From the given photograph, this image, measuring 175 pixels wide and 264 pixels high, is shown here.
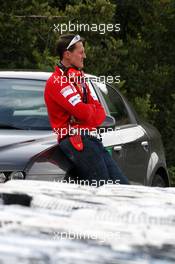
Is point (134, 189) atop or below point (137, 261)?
below

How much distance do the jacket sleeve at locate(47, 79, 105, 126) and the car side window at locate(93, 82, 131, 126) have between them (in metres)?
1.57

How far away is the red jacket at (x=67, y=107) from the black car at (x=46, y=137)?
0.72 ft

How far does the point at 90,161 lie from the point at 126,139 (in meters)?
1.54

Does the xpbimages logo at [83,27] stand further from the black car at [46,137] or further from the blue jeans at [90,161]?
the blue jeans at [90,161]

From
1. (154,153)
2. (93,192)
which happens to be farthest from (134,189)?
(154,153)

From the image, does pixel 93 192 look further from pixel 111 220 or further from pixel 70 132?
pixel 70 132

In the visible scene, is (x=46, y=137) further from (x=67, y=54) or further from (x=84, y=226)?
(x=84, y=226)

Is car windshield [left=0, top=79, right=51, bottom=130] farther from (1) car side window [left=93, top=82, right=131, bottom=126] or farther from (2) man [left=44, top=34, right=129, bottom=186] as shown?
(2) man [left=44, top=34, right=129, bottom=186]

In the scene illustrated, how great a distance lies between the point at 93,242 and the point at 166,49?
43.0 feet

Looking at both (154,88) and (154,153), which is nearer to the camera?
(154,153)

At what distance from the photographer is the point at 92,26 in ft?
43.8

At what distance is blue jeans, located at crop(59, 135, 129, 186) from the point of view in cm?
593

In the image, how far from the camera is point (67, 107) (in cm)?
578

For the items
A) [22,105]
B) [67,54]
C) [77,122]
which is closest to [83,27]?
[22,105]
